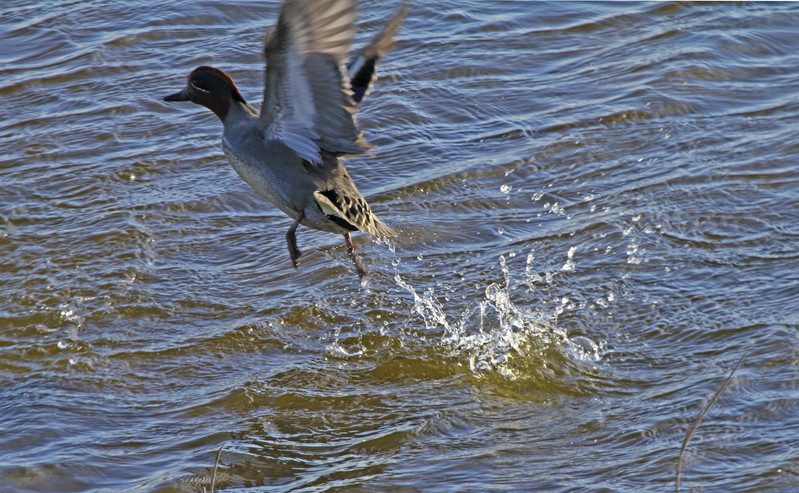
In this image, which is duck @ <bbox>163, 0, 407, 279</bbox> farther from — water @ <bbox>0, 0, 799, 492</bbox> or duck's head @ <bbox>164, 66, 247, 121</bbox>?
water @ <bbox>0, 0, 799, 492</bbox>

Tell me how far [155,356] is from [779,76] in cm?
554

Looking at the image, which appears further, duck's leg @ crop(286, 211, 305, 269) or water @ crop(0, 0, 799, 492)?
duck's leg @ crop(286, 211, 305, 269)

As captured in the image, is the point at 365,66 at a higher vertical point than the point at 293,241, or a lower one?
higher

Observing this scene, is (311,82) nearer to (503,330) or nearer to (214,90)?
(214,90)

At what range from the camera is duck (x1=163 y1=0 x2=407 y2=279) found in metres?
3.74

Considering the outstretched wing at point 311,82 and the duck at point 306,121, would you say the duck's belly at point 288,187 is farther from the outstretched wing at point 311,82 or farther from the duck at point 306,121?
the outstretched wing at point 311,82

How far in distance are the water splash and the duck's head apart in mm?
1344

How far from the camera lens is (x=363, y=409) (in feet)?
13.4

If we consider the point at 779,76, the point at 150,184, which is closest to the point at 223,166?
the point at 150,184

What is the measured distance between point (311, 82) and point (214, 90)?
Result: 100 cm

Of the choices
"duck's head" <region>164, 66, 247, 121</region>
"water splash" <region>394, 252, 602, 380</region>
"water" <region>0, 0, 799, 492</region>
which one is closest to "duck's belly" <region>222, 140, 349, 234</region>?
"duck's head" <region>164, 66, 247, 121</region>

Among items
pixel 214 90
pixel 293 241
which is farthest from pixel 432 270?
pixel 214 90

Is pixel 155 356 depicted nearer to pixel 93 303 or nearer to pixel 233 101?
pixel 93 303

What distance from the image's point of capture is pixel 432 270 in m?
5.27
